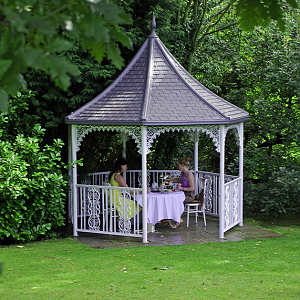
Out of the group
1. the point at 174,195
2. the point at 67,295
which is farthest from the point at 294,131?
the point at 67,295

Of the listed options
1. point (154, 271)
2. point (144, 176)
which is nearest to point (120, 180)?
point (144, 176)

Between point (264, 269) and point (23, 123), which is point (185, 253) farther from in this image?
point (23, 123)

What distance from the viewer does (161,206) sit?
9.77 m

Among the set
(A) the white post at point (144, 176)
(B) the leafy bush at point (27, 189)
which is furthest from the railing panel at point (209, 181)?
(B) the leafy bush at point (27, 189)

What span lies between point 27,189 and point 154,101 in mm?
3180

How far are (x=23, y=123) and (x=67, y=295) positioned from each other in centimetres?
552

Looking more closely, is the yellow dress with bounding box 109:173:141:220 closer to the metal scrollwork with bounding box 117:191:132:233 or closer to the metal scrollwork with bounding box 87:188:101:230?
the metal scrollwork with bounding box 117:191:132:233

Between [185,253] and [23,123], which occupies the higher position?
[23,123]

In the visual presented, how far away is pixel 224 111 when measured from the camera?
9734mm

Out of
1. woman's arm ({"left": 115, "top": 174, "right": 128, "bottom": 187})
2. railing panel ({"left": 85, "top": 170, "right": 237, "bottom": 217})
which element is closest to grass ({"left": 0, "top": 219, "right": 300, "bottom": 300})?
woman's arm ({"left": 115, "top": 174, "right": 128, "bottom": 187})

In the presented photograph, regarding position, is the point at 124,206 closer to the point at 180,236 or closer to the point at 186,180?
the point at 180,236

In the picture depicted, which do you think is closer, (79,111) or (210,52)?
(79,111)

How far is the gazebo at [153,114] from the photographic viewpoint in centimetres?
912

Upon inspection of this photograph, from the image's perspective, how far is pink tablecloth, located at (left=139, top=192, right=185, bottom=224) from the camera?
9.76m
